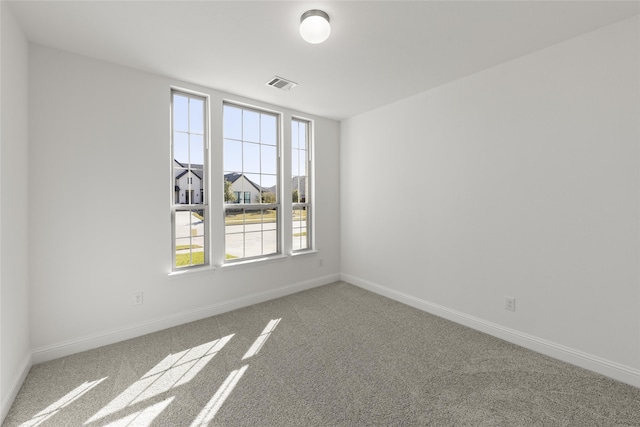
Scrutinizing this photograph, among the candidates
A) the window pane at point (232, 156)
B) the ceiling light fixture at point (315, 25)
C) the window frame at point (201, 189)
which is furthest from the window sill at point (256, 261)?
the ceiling light fixture at point (315, 25)

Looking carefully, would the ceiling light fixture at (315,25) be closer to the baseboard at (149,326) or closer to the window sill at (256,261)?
the window sill at (256,261)

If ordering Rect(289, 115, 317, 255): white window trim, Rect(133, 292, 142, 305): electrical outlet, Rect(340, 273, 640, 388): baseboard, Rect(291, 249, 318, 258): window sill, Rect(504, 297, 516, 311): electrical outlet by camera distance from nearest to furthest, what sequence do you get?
Rect(340, 273, 640, 388): baseboard, Rect(504, 297, 516, 311): electrical outlet, Rect(133, 292, 142, 305): electrical outlet, Rect(291, 249, 318, 258): window sill, Rect(289, 115, 317, 255): white window trim

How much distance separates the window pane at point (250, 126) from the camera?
3.63 metres

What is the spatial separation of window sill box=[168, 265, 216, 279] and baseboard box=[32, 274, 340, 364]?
404mm

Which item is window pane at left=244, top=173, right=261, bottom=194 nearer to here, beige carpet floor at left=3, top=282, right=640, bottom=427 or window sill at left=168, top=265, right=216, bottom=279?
window sill at left=168, top=265, right=216, bottom=279

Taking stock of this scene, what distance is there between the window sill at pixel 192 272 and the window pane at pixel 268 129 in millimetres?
1777

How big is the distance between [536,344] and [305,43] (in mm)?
3264

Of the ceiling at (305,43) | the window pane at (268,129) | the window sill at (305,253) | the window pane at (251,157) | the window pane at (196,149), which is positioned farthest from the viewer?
the window sill at (305,253)

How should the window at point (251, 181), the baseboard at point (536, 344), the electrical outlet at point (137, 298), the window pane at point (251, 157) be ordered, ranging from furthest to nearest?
the window pane at point (251, 157), the window at point (251, 181), the electrical outlet at point (137, 298), the baseboard at point (536, 344)

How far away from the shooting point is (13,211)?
1.94 m

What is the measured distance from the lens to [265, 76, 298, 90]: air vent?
9.71 ft

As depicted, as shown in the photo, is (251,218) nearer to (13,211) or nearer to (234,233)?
(234,233)

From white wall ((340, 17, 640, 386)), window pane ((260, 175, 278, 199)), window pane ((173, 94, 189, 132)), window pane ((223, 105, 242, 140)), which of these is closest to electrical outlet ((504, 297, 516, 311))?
white wall ((340, 17, 640, 386))

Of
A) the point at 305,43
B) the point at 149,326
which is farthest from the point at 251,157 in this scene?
the point at 149,326
